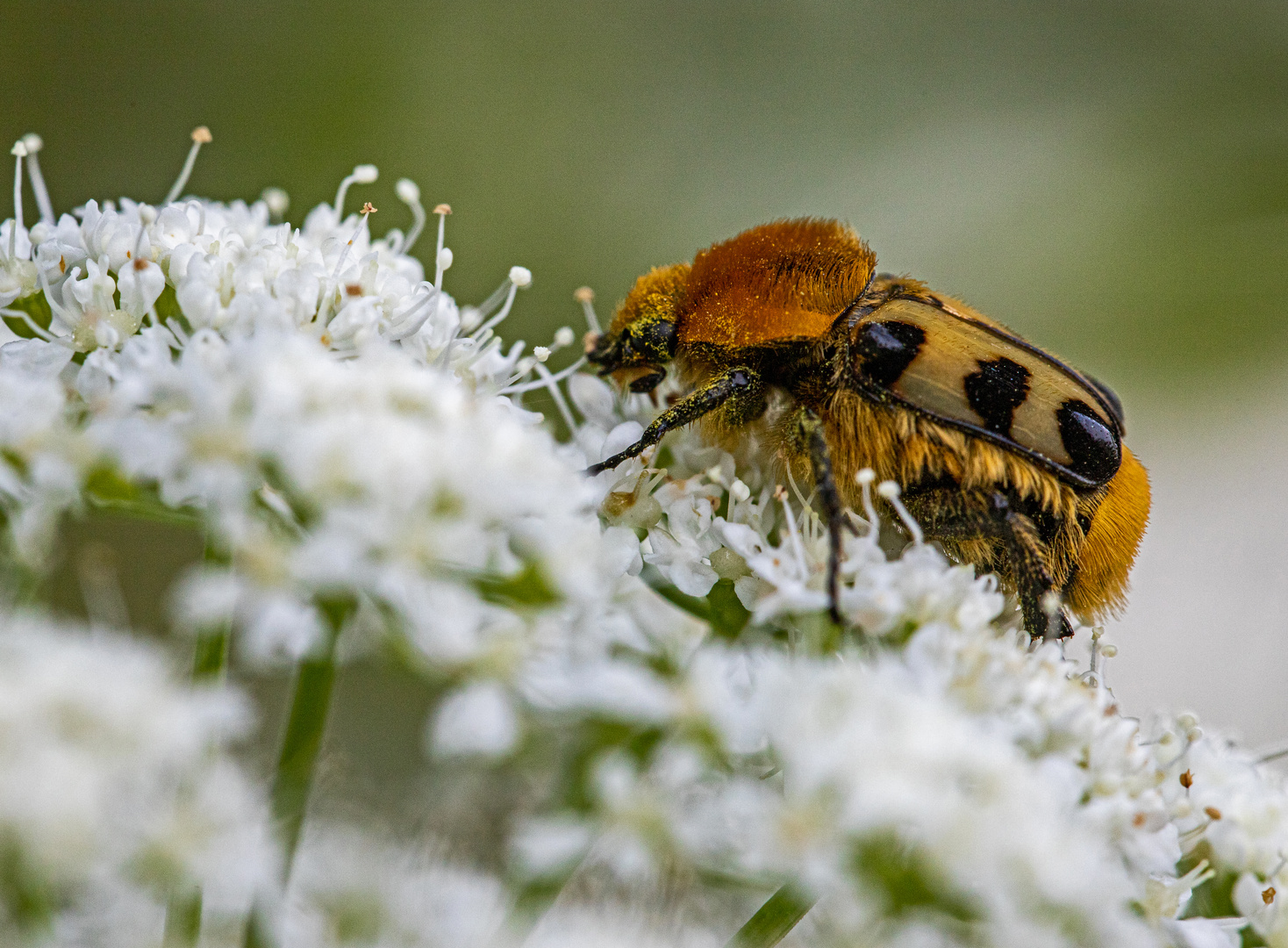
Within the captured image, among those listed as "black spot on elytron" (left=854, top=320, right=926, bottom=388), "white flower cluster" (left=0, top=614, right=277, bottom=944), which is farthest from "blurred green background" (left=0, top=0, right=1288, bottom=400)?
"white flower cluster" (left=0, top=614, right=277, bottom=944)

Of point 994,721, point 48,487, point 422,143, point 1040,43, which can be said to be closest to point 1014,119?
point 1040,43

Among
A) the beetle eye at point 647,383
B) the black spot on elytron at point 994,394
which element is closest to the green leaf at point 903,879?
the black spot on elytron at point 994,394

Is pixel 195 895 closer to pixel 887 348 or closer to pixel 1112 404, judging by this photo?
pixel 887 348

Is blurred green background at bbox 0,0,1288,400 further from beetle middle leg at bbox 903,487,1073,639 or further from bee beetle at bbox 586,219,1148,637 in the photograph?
beetle middle leg at bbox 903,487,1073,639

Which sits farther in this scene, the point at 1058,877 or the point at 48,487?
the point at 48,487

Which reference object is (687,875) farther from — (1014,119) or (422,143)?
(1014,119)

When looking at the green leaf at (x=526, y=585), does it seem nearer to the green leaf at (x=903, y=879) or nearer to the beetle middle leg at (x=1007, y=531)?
the green leaf at (x=903, y=879)
